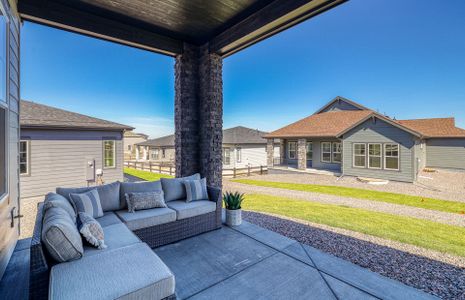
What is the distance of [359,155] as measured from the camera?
40.1ft

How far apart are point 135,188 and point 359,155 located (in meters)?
12.7

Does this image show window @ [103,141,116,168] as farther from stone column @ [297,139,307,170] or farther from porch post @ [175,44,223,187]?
stone column @ [297,139,307,170]

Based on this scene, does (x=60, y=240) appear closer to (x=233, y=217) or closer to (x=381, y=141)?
(x=233, y=217)

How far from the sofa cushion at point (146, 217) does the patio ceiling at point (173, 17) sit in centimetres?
350

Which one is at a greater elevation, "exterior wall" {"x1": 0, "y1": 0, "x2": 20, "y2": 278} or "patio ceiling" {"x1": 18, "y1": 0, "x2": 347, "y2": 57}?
"patio ceiling" {"x1": 18, "y1": 0, "x2": 347, "y2": 57}

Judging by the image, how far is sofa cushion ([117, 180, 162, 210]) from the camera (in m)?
3.63

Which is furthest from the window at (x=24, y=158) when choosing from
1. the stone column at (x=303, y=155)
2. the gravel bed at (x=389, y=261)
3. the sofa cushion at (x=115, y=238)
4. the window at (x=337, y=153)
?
the window at (x=337, y=153)

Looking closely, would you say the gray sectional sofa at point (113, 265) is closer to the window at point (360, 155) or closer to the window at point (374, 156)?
the window at point (360, 155)

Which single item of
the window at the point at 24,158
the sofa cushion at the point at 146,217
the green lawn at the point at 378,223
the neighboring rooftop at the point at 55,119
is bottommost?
the green lawn at the point at 378,223

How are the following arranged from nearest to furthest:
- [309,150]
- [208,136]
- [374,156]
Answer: [208,136] → [374,156] → [309,150]

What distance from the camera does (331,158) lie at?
14.5 meters

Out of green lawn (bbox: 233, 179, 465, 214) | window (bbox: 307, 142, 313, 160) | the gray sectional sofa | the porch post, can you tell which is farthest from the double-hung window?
the gray sectional sofa

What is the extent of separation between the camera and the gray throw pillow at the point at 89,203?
298cm

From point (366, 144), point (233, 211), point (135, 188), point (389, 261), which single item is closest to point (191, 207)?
point (233, 211)
